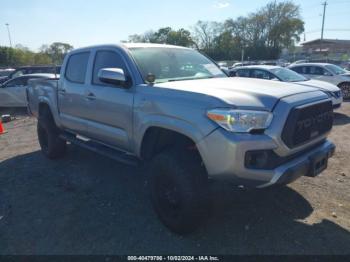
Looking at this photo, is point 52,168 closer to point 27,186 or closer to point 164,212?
point 27,186

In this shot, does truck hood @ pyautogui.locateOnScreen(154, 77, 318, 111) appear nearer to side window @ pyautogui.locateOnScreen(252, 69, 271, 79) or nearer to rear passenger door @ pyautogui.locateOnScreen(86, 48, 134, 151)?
rear passenger door @ pyautogui.locateOnScreen(86, 48, 134, 151)

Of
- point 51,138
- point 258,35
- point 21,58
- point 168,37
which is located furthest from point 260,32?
point 51,138

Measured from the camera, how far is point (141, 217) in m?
→ 3.75

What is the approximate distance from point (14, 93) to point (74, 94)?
30.2 feet

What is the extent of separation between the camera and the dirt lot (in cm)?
316

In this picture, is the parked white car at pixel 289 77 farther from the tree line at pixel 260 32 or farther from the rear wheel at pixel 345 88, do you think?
the tree line at pixel 260 32

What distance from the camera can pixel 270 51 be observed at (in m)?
62.3

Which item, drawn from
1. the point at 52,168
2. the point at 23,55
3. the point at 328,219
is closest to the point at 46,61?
the point at 23,55

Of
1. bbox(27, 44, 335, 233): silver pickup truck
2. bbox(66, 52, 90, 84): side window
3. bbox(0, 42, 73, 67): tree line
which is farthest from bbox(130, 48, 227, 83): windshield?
bbox(0, 42, 73, 67): tree line

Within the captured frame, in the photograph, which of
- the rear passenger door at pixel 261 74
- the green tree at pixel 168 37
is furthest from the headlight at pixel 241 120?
the green tree at pixel 168 37

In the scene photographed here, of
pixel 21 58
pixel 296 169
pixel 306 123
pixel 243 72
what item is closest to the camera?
pixel 296 169

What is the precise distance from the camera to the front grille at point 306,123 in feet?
9.21

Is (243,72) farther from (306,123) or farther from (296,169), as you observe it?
(296,169)

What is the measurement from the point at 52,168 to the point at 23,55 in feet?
177
